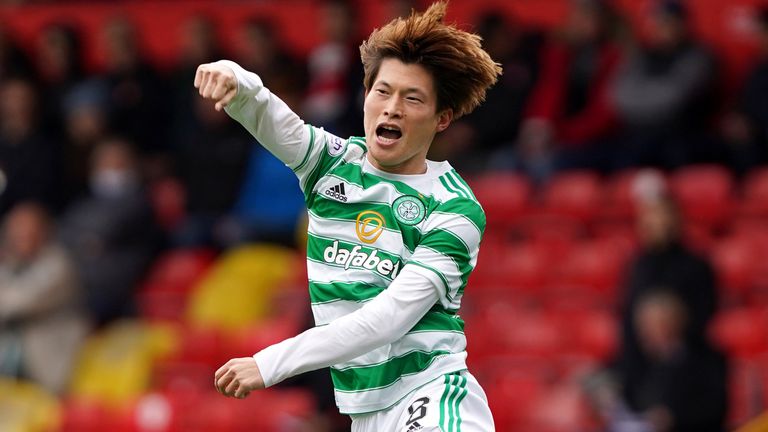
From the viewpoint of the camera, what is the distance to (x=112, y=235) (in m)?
11.2

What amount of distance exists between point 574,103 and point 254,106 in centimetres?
621

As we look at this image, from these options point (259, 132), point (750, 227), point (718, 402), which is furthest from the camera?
point (750, 227)

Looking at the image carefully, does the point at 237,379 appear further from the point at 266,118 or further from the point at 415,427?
the point at 266,118

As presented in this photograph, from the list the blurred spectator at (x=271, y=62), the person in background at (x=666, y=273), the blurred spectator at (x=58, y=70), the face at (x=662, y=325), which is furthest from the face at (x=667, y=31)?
the blurred spectator at (x=58, y=70)

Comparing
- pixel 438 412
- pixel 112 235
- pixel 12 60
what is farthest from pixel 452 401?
pixel 12 60

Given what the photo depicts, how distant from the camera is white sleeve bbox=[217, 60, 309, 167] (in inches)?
179

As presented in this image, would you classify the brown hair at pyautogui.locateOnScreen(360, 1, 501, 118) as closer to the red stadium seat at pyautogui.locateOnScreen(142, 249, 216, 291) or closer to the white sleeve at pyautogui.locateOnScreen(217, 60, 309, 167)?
the white sleeve at pyautogui.locateOnScreen(217, 60, 309, 167)

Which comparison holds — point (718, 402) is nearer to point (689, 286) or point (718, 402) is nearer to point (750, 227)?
point (689, 286)

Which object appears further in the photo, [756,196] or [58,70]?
[58,70]

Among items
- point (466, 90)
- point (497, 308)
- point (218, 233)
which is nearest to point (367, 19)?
point (218, 233)

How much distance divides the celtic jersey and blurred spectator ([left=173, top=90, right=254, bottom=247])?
6356mm

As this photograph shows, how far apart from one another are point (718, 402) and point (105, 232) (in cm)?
500

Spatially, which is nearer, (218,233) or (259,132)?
(259,132)

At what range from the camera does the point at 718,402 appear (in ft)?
26.5
